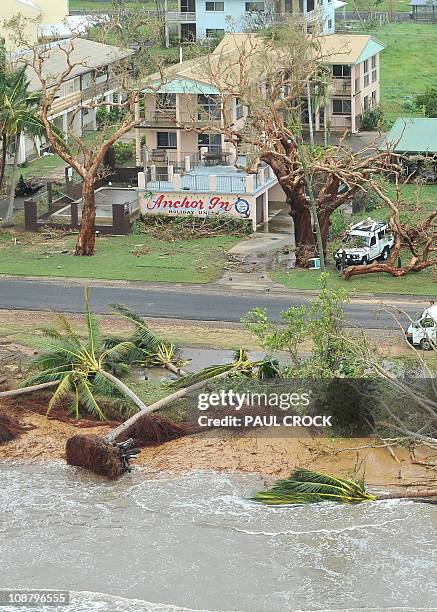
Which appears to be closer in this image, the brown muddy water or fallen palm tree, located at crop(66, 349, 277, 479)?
the brown muddy water

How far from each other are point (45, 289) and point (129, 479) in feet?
54.8

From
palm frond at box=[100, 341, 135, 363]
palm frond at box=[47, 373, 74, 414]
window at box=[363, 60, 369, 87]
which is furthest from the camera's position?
window at box=[363, 60, 369, 87]

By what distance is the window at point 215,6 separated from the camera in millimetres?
100125

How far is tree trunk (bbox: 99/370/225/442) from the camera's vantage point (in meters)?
36.1

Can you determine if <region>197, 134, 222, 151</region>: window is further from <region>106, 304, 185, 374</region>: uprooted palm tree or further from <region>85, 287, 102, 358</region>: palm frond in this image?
<region>85, 287, 102, 358</region>: palm frond

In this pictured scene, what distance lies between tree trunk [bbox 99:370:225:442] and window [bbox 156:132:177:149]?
31.4 metres

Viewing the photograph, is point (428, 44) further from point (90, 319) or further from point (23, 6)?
point (90, 319)

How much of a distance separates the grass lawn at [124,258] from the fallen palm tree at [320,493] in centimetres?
1815

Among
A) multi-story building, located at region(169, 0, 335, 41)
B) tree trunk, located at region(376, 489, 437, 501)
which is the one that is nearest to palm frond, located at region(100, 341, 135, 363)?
tree trunk, located at region(376, 489, 437, 501)

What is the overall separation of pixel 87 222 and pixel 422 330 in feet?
60.8

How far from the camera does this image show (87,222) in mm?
54719

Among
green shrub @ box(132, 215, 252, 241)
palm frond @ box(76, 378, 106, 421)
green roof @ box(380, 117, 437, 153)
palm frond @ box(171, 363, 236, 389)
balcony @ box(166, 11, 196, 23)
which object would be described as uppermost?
balcony @ box(166, 11, 196, 23)

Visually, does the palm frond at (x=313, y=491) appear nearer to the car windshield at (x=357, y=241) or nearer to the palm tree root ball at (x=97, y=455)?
the palm tree root ball at (x=97, y=455)

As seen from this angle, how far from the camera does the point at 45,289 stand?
50688 millimetres
